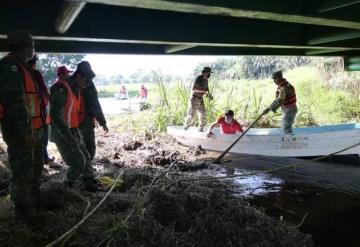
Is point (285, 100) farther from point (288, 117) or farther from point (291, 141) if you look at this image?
point (291, 141)

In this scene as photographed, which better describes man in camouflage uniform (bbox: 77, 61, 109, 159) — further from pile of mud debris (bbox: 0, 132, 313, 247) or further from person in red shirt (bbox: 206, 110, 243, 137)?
person in red shirt (bbox: 206, 110, 243, 137)

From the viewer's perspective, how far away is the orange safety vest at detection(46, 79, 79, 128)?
519cm

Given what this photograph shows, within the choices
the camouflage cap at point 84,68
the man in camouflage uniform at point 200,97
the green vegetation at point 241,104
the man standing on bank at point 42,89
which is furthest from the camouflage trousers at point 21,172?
the green vegetation at point 241,104

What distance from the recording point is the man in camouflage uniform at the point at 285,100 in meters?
9.61

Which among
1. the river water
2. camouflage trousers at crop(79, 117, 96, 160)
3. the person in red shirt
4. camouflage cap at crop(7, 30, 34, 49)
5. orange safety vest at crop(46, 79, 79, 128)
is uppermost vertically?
camouflage cap at crop(7, 30, 34, 49)

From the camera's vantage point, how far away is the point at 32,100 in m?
4.26

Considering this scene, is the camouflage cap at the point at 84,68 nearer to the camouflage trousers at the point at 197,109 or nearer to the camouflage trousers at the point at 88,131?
the camouflage trousers at the point at 88,131

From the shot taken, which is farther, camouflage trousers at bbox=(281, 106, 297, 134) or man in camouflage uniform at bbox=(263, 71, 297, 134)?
camouflage trousers at bbox=(281, 106, 297, 134)

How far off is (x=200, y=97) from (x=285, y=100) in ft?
10.2

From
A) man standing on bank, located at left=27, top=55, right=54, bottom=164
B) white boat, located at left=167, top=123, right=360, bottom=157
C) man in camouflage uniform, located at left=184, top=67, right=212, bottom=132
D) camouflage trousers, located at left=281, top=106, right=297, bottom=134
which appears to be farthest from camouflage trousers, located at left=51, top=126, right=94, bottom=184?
man in camouflage uniform, located at left=184, top=67, right=212, bottom=132

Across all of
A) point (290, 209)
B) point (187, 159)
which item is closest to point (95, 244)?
point (290, 209)

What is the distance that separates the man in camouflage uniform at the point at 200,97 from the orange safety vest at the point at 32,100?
7.81 m

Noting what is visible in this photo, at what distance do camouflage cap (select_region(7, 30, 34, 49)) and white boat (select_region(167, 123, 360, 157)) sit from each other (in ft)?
22.8

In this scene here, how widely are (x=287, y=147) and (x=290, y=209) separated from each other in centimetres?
354
